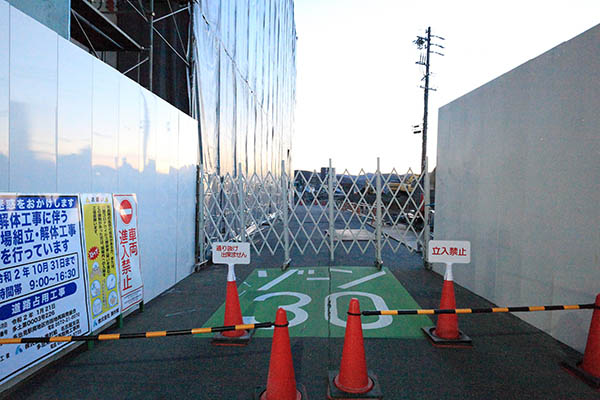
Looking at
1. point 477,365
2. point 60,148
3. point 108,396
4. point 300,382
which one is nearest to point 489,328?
point 477,365

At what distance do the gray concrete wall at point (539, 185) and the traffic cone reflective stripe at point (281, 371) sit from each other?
2.51 meters

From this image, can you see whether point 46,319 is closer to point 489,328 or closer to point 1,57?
point 1,57

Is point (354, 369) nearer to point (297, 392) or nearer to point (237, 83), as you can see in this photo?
point (297, 392)

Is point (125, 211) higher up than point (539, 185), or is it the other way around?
point (539, 185)

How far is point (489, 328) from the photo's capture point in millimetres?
3441

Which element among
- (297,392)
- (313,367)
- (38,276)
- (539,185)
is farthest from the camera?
(539,185)

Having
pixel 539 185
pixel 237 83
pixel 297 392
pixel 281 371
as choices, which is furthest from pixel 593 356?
pixel 237 83

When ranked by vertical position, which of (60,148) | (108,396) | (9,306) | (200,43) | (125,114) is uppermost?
(200,43)

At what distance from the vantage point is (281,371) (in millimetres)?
2207

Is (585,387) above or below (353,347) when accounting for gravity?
below

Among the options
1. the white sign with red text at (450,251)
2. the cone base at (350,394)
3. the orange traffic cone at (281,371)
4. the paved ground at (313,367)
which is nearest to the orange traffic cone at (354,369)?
the cone base at (350,394)

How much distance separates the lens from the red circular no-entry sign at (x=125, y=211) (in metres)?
3.56

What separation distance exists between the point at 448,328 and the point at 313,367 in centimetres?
132

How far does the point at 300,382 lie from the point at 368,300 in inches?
78.6
